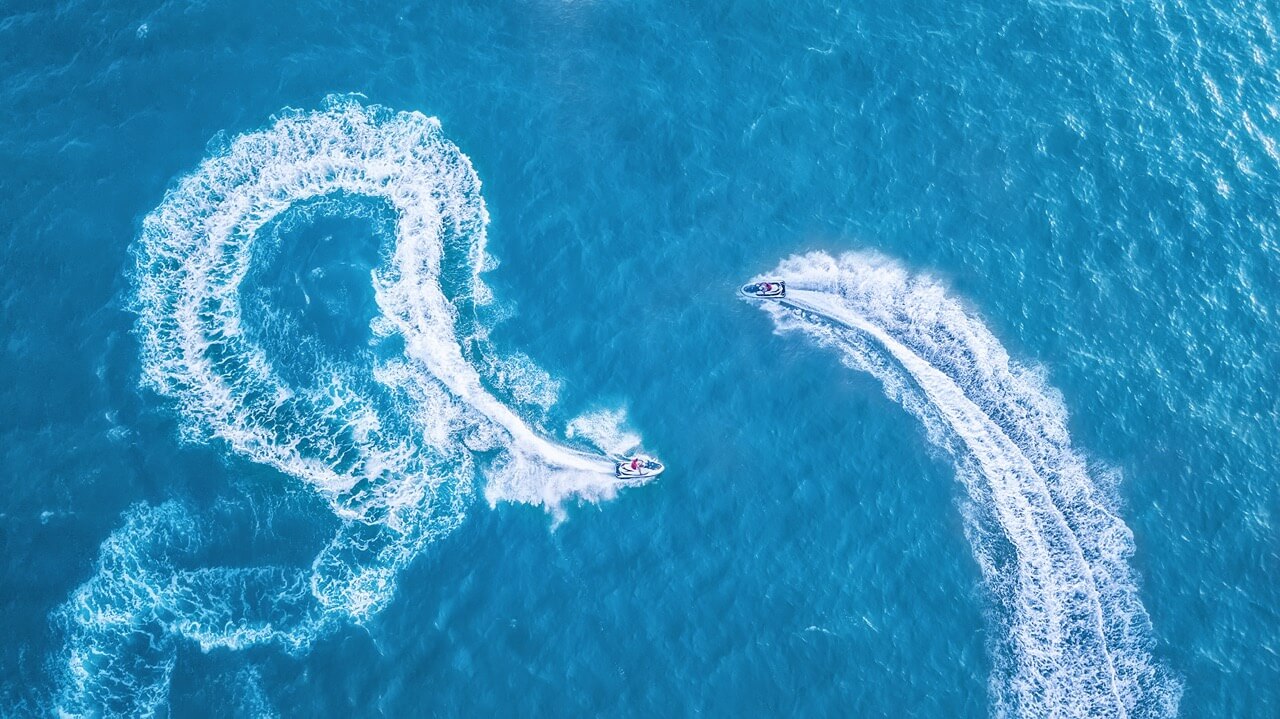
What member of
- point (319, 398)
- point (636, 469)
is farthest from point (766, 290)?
point (319, 398)

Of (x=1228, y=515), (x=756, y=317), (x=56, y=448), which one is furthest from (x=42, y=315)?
(x=1228, y=515)

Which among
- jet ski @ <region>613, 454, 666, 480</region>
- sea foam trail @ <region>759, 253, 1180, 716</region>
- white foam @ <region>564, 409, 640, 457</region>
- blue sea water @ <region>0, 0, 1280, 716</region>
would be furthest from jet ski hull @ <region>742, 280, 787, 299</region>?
jet ski @ <region>613, 454, 666, 480</region>

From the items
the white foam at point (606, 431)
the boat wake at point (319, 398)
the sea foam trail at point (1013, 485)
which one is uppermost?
the sea foam trail at point (1013, 485)

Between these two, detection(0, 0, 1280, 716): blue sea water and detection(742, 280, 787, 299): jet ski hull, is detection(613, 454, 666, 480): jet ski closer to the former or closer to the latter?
detection(0, 0, 1280, 716): blue sea water

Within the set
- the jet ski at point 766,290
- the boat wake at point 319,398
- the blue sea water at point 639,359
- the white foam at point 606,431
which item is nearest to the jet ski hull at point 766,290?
the jet ski at point 766,290

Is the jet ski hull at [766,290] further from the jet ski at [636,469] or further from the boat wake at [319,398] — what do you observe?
the boat wake at [319,398]

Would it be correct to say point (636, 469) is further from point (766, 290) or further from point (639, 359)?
point (766, 290)
